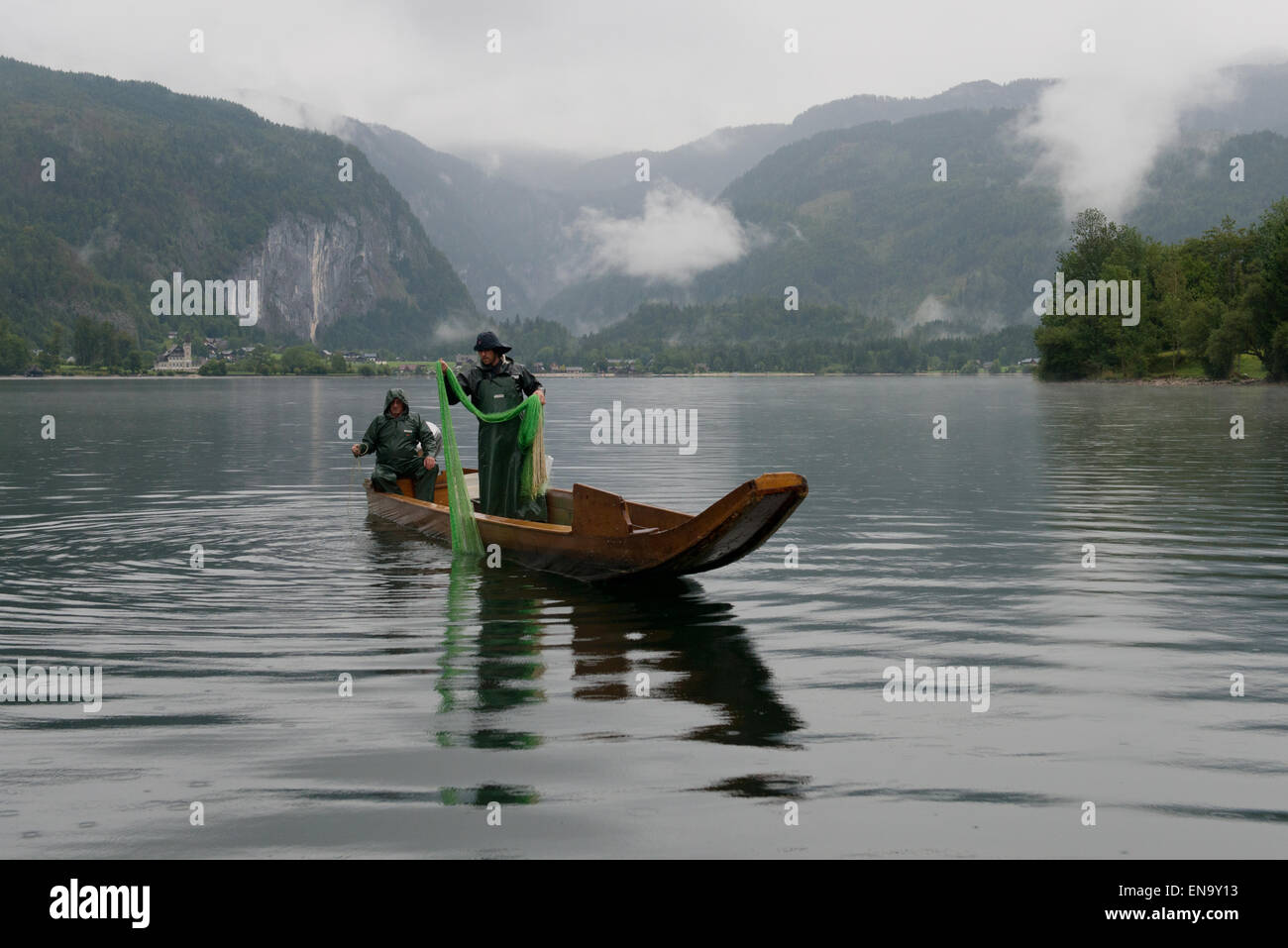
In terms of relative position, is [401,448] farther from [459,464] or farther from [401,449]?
[459,464]

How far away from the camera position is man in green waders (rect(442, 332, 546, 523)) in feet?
63.7

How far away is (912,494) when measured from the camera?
31.9 metres

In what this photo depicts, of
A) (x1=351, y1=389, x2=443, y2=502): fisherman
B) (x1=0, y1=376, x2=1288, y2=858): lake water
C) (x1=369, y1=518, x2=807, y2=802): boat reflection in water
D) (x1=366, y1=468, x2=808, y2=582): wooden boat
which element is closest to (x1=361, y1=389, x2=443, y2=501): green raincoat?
(x1=351, y1=389, x2=443, y2=502): fisherman

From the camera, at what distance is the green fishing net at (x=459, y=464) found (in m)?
19.4

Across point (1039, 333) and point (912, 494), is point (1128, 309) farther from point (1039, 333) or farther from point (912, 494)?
point (912, 494)

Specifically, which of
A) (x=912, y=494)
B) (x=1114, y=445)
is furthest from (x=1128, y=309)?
(x=912, y=494)

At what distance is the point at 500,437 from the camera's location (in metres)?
20.1

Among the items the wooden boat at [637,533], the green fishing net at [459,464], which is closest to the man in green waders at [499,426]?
the green fishing net at [459,464]

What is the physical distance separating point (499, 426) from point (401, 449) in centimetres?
629

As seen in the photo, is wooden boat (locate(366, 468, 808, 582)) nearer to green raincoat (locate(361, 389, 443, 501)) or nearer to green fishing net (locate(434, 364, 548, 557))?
green fishing net (locate(434, 364, 548, 557))

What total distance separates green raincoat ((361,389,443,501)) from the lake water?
1093 millimetres

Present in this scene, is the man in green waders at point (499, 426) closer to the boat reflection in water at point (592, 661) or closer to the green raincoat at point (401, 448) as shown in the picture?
the boat reflection in water at point (592, 661)

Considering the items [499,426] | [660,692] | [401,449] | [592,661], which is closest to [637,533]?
[592,661]

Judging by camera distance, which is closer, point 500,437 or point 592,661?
point 592,661
